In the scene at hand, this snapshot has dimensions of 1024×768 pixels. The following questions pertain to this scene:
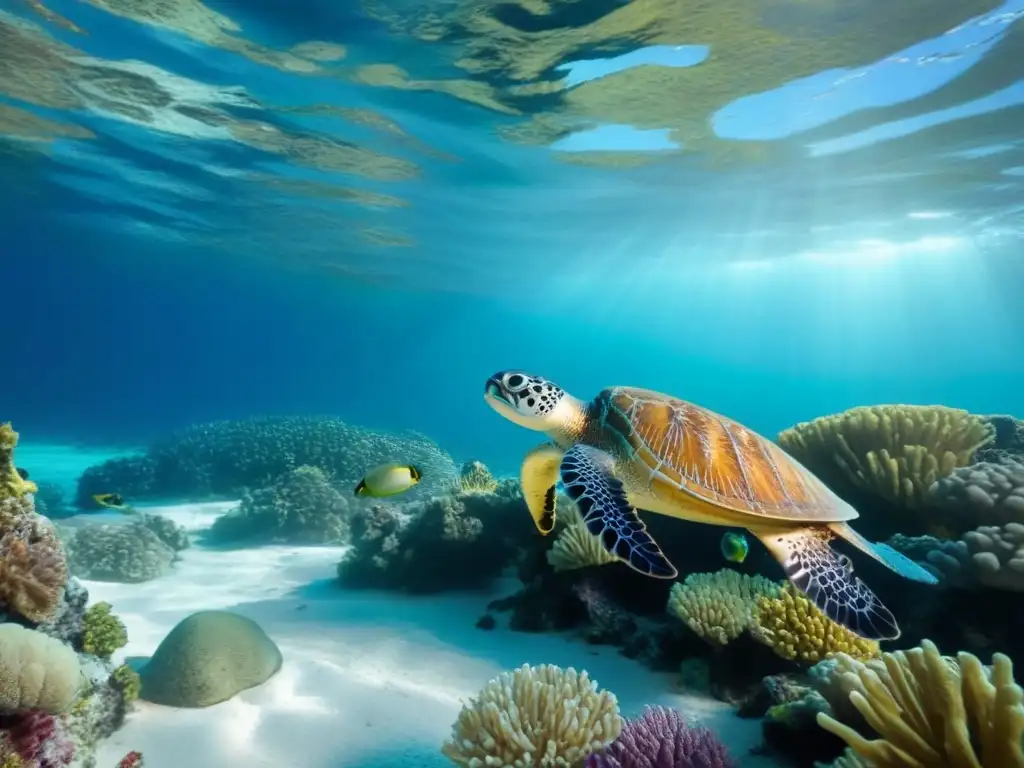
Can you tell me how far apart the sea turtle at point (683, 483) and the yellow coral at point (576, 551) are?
3.83 ft

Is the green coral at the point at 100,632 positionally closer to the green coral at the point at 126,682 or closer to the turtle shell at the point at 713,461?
the green coral at the point at 126,682

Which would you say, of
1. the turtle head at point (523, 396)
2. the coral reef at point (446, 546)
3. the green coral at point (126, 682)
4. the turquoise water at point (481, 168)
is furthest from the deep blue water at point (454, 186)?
the green coral at point (126, 682)

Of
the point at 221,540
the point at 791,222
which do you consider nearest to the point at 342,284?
the point at 791,222

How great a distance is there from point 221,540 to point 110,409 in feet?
153

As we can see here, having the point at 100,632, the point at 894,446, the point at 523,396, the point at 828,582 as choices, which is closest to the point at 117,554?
the point at 100,632

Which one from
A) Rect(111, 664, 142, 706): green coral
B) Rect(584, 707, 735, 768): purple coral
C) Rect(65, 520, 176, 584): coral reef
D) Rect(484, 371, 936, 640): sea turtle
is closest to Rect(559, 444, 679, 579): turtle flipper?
Rect(484, 371, 936, 640): sea turtle

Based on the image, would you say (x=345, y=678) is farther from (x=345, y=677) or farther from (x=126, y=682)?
(x=126, y=682)

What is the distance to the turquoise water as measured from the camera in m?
9.29

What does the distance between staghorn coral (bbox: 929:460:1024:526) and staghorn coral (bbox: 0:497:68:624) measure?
5889mm

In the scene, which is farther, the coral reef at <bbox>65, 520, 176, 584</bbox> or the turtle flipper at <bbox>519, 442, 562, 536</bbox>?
the coral reef at <bbox>65, 520, 176, 584</bbox>

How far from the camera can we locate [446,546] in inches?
251

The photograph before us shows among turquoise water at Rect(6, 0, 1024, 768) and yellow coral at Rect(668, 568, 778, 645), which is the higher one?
turquoise water at Rect(6, 0, 1024, 768)

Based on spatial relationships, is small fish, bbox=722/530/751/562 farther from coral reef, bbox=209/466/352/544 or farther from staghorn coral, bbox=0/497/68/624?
coral reef, bbox=209/466/352/544

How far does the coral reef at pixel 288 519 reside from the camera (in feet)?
31.6
